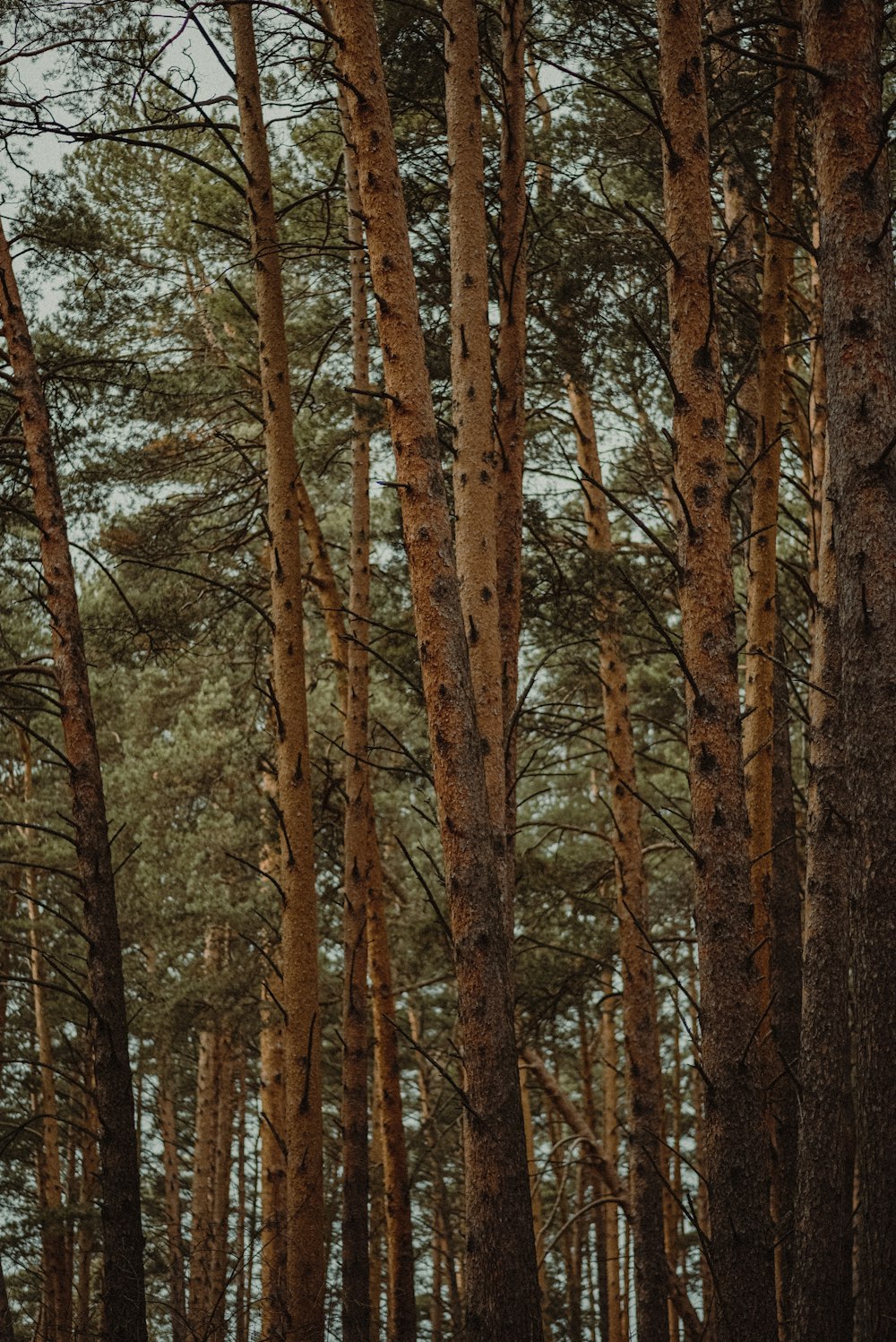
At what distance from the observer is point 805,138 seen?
25.3 ft

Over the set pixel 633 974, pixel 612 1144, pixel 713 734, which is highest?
pixel 713 734

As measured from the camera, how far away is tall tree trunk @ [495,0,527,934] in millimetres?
5930

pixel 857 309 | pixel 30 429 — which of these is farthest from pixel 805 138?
pixel 30 429

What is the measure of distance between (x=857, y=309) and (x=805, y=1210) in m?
3.93

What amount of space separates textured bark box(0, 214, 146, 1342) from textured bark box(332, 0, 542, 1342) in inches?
114

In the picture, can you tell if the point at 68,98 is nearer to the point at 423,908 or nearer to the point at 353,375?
the point at 353,375

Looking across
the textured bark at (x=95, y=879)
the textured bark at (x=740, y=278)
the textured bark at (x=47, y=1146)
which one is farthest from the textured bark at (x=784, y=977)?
the textured bark at (x=47, y=1146)

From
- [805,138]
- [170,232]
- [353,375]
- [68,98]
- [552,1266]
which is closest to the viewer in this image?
[68,98]

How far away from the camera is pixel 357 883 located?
8484 mm

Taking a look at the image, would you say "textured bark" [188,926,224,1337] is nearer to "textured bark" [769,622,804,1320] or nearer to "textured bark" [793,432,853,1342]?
"textured bark" [769,622,804,1320]

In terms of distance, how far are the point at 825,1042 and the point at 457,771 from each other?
252 centimetres

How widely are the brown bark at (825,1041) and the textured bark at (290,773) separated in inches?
92.6

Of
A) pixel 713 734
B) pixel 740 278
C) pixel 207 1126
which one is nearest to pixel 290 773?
pixel 713 734

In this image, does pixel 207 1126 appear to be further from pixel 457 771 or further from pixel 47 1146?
pixel 457 771
